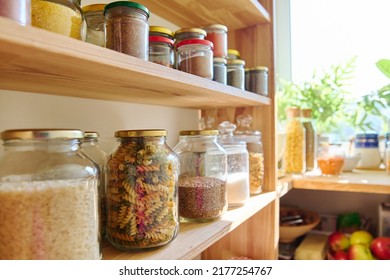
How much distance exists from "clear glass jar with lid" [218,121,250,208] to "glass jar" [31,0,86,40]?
467mm

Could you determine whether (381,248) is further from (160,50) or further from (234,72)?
(160,50)

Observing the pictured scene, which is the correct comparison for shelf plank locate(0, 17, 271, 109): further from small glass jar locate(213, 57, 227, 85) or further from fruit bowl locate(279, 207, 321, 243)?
fruit bowl locate(279, 207, 321, 243)

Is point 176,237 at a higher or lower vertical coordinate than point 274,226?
higher

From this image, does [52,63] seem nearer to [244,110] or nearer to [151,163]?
[151,163]

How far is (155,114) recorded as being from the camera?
2.75ft

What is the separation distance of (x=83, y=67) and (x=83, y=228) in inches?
7.9

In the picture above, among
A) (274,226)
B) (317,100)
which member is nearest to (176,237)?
(274,226)

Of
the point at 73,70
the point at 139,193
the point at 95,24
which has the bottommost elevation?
the point at 139,193

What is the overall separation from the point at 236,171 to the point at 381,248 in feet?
2.44

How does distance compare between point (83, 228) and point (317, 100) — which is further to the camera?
point (317, 100)

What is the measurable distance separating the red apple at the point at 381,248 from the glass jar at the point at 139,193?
3.20 feet

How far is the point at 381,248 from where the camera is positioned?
107 cm

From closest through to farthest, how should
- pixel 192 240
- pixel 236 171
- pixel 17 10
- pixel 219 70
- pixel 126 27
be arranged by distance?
pixel 17 10 → pixel 126 27 → pixel 192 240 → pixel 219 70 → pixel 236 171

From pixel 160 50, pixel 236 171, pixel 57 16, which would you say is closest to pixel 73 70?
pixel 57 16
